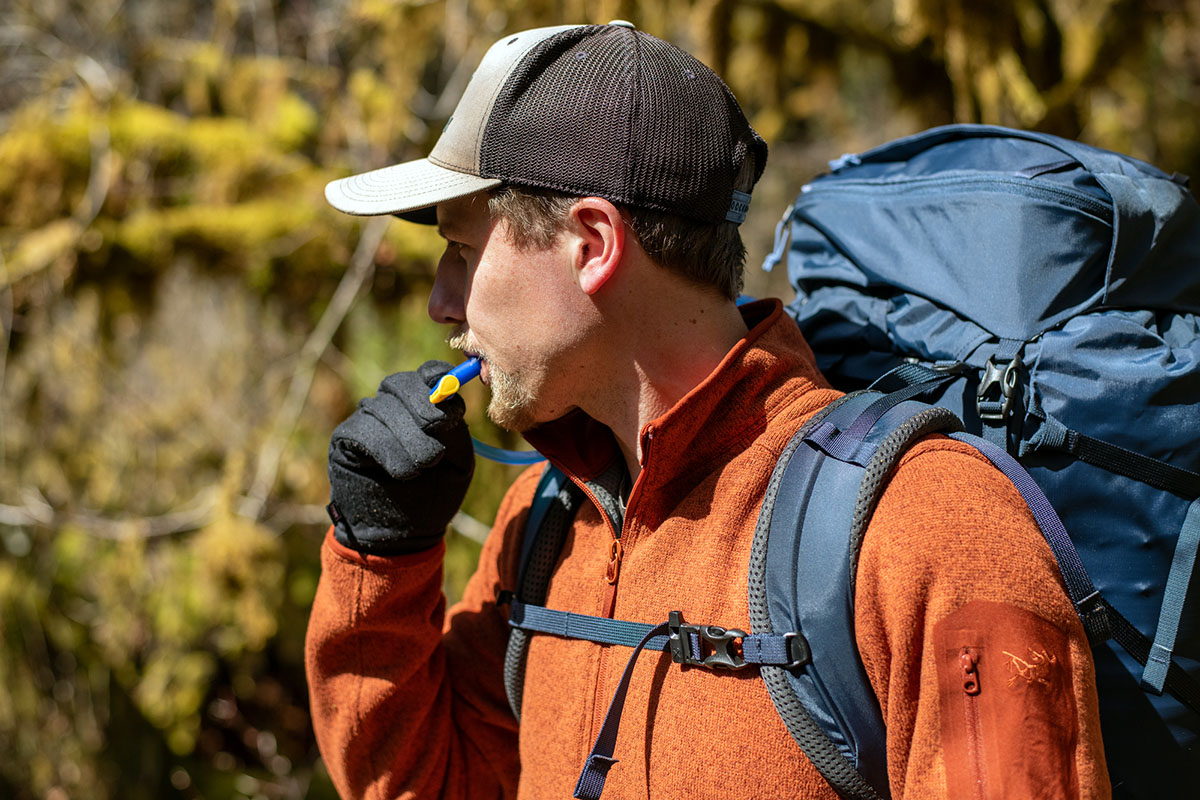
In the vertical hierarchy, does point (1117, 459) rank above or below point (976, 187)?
below

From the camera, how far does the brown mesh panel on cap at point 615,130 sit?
4.22 ft

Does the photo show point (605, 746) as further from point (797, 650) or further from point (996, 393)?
point (996, 393)

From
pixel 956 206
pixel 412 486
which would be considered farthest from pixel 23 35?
pixel 956 206

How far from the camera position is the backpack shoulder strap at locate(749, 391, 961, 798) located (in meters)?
1.10

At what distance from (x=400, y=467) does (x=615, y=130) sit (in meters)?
0.58

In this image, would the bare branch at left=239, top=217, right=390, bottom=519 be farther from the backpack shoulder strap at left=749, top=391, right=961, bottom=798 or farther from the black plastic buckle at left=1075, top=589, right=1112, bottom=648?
the black plastic buckle at left=1075, top=589, right=1112, bottom=648

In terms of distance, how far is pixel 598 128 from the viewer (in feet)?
4.23

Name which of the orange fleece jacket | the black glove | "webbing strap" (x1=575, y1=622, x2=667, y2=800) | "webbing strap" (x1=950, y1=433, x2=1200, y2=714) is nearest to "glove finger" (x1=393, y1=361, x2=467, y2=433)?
the black glove

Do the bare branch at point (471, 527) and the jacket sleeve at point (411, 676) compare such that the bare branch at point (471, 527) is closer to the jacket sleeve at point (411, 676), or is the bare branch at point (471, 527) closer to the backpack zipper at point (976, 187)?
the jacket sleeve at point (411, 676)

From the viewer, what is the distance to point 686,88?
4.36 ft

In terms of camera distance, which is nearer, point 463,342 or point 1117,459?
point 1117,459

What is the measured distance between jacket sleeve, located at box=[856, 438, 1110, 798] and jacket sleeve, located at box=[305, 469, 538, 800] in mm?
729

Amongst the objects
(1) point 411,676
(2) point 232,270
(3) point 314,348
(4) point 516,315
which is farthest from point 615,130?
(2) point 232,270

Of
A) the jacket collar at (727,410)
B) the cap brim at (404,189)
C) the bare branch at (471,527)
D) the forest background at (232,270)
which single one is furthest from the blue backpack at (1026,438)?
the bare branch at (471,527)
